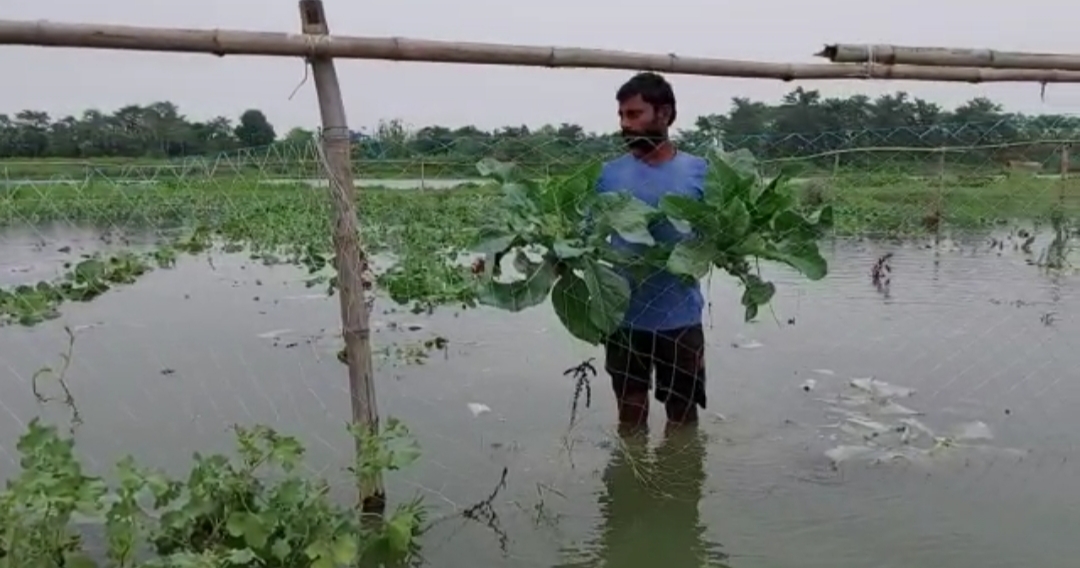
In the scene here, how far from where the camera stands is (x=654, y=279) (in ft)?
13.2

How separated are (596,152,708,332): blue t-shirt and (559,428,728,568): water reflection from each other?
2.03 ft

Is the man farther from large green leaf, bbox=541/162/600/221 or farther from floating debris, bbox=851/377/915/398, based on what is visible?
floating debris, bbox=851/377/915/398

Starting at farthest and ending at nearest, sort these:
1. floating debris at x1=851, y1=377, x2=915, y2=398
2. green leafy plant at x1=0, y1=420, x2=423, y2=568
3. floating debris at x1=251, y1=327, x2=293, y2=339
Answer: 1. floating debris at x1=251, y1=327, x2=293, y2=339
2. floating debris at x1=851, y1=377, x2=915, y2=398
3. green leafy plant at x1=0, y1=420, x2=423, y2=568

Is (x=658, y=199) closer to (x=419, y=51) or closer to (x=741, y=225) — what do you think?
(x=741, y=225)

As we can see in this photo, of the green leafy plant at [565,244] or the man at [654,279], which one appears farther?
the man at [654,279]

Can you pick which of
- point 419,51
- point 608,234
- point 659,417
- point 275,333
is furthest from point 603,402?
point 275,333

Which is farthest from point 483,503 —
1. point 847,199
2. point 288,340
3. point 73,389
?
point 847,199

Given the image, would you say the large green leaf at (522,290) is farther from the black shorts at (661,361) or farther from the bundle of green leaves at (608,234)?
the black shorts at (661,361)

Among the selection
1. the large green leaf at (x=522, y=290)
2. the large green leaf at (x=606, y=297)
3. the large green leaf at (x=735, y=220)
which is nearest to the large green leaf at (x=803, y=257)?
the large green leaf at (x=735, y=220)

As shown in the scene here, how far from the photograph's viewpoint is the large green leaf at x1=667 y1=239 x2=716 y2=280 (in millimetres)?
3541

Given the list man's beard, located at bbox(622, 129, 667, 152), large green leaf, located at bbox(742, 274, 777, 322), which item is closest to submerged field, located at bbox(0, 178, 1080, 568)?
man's beard, located at bbox(622, 129, 667, 152)

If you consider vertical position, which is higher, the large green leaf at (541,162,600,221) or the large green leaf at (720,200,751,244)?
the large green leaf at (541,162,600,221)

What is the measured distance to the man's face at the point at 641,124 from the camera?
160 inches

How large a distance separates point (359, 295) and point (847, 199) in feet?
44.8
